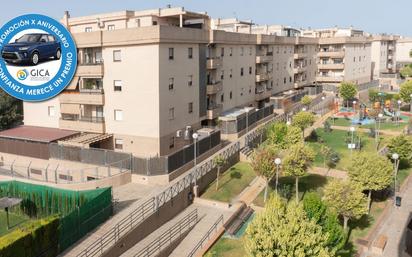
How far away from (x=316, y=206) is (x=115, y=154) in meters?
17.2

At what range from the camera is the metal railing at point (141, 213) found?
23969 mm

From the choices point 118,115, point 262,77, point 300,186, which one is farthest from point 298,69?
point 118,115

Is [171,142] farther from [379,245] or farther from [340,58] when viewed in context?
[340,58]

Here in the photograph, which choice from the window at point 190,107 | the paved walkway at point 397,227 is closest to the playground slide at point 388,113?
the paved walkway at point 397,227

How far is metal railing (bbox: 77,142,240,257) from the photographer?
78.6 ft

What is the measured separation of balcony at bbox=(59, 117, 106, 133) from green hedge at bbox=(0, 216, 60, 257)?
1653cm

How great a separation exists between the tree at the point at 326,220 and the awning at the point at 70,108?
2562 cm

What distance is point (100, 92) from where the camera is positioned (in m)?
39.2

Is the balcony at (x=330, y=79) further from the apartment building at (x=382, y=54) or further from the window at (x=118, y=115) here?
the window at (x=118, y=115)

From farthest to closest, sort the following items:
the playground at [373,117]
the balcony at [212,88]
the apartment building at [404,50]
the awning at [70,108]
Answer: the apartment building at [404,50] → the playground at [373,117] → the balcony at [212,88] → the awning at [70,108]

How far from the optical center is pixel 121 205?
2914 cm

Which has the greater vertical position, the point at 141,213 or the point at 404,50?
the point at 404,50

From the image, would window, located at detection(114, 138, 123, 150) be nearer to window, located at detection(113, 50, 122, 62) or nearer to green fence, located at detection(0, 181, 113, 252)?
window, located at detection(113, 50, 122, 62)

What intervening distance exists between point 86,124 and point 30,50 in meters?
10.4
